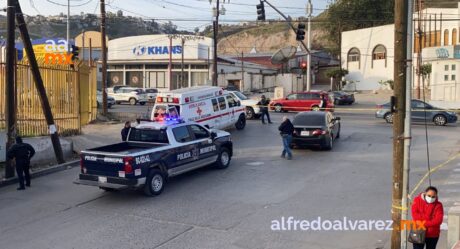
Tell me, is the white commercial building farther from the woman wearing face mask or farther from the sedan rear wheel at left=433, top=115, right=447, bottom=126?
the woman wearing face mask

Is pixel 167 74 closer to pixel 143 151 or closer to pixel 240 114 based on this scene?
pixel 240 114

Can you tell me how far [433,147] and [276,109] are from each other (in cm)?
1667

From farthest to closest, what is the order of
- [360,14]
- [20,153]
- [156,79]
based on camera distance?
[360,14]
[156,79]
[20,153]

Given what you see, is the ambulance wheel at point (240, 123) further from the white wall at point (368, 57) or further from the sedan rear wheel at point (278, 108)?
the white wall at point (368, 57)

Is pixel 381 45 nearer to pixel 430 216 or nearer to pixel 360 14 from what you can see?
pixel 360 14

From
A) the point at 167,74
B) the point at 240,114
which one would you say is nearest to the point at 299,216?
the point at 240,114

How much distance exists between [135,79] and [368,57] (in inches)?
1104

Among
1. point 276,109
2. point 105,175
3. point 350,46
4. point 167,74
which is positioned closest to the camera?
point 105,175

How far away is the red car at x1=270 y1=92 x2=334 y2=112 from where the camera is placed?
1312 inches

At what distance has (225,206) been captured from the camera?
11.5 metres

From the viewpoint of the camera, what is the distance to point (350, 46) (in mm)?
64875

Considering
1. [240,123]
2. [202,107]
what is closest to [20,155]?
[202,107]

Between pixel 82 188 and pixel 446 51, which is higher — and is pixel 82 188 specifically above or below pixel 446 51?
below

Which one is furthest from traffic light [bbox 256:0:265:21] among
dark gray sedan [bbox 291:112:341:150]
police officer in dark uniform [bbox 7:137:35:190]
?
police officer in dark uniform [bbox 7:137:35:190]
